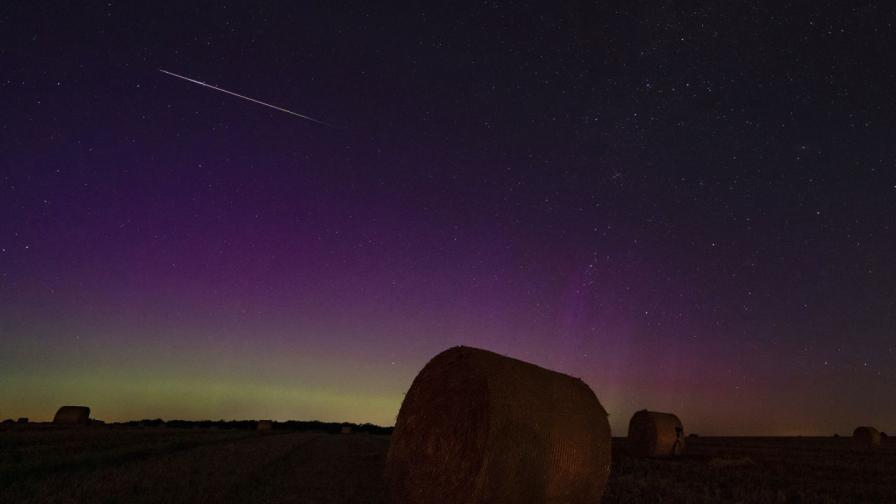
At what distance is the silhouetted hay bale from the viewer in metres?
42.7

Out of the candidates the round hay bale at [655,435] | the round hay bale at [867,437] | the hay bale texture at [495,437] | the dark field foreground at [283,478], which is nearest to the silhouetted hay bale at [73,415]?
the dark field foreground at [283,478]

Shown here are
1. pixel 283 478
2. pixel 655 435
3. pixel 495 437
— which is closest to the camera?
pixel 495 437

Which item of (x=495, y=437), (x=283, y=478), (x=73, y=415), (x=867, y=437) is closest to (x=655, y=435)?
(x=283, y=478)

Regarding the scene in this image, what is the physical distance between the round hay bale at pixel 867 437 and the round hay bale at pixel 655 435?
18.1 meters

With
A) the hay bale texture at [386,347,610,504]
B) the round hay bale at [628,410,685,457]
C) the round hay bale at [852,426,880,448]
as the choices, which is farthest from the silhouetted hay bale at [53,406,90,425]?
the round hay bale at [852,426,880,448]

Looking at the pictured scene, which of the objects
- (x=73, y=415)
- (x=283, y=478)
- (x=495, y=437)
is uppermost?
(x=73, y=415)

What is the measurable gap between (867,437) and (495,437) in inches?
1557

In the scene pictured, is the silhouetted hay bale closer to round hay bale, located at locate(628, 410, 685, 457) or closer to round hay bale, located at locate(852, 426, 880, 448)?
round hay bale, located at locate(628, 410, 685, 457)

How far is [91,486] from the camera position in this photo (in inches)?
435

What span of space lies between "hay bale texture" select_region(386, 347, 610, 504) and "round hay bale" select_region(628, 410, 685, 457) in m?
16.4

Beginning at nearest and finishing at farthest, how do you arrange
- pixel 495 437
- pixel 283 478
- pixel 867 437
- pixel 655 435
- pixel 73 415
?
pixel 495 437, pixel 283 478, pixel 655 435, pixel 867 437, pixel 73 415

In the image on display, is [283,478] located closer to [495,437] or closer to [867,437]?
[495,437]

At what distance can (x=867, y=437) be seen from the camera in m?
38.1

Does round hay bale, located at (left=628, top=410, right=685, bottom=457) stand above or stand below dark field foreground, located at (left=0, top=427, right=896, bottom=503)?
above
